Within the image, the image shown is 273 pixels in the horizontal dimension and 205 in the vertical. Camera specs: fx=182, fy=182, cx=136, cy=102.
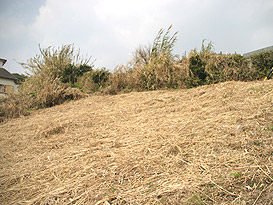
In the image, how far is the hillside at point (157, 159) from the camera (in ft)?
4.35

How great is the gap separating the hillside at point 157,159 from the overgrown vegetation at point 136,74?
157 centimetres

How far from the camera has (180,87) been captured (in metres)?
5.02

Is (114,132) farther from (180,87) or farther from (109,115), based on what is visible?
(180,87)

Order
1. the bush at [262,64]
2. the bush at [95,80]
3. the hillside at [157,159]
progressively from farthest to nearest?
the bush at [95,80]
the bush at [262,64]
the hillside at [157,159]

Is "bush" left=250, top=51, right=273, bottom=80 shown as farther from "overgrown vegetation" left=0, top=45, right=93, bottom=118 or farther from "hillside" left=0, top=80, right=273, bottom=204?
"overgrown vegetation" left=0, top=45, right=93, bottom=118

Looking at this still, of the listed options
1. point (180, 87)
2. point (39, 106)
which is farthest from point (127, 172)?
point (39, 106)

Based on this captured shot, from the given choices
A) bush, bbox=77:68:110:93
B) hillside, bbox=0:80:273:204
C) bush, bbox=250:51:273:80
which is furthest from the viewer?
bush, bbox=77:68:110:93

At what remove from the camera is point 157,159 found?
180 cm

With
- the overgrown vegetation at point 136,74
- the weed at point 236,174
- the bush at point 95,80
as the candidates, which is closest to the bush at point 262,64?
the overgrown vegetation at point 136,74

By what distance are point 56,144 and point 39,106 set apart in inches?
161

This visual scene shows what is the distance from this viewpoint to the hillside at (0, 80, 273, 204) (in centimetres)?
133

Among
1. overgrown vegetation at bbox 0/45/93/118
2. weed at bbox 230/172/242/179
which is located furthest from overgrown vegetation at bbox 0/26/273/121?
weed at bbox 230/172/242/179

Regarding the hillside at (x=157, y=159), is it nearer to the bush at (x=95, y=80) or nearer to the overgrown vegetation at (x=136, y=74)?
the overgrown vegetation at (x=136, y=74)

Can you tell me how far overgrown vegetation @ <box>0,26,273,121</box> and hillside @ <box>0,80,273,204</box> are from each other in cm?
157
